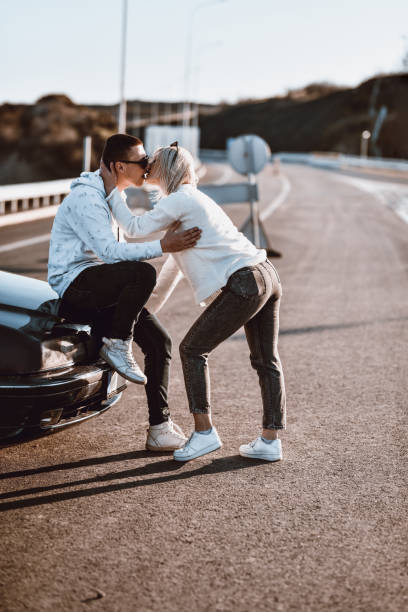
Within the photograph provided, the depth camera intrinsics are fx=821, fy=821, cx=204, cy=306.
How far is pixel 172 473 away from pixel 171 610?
142 cm

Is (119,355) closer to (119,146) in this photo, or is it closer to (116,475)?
(116,475)

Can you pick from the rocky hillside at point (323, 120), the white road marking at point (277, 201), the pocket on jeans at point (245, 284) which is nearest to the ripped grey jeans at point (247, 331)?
the pocket on jeans at point (245, 284)

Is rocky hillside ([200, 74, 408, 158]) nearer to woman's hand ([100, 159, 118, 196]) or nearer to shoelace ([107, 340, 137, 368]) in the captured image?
woman's hand ([100, 159, 118, 196])

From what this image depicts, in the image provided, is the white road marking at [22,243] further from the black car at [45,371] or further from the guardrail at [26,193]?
the black car at [45,371]

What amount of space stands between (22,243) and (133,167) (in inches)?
407

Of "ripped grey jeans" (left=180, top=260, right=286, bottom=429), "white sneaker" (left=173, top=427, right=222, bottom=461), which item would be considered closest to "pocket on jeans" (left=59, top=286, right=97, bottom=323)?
"ripped grey jeans" (left=180, top=260, right=286, bottom=429)

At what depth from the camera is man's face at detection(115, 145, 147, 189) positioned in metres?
4.29

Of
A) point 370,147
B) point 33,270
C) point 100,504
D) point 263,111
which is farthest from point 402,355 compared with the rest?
point 263,111

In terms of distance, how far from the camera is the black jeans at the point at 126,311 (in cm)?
422

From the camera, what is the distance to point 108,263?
4.32 metres

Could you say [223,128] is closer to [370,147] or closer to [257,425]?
[370,147]

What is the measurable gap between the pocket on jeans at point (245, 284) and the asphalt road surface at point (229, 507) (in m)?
0.94

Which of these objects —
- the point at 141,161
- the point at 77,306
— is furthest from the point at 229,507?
the point at 141,161

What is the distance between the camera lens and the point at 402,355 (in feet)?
23.7
